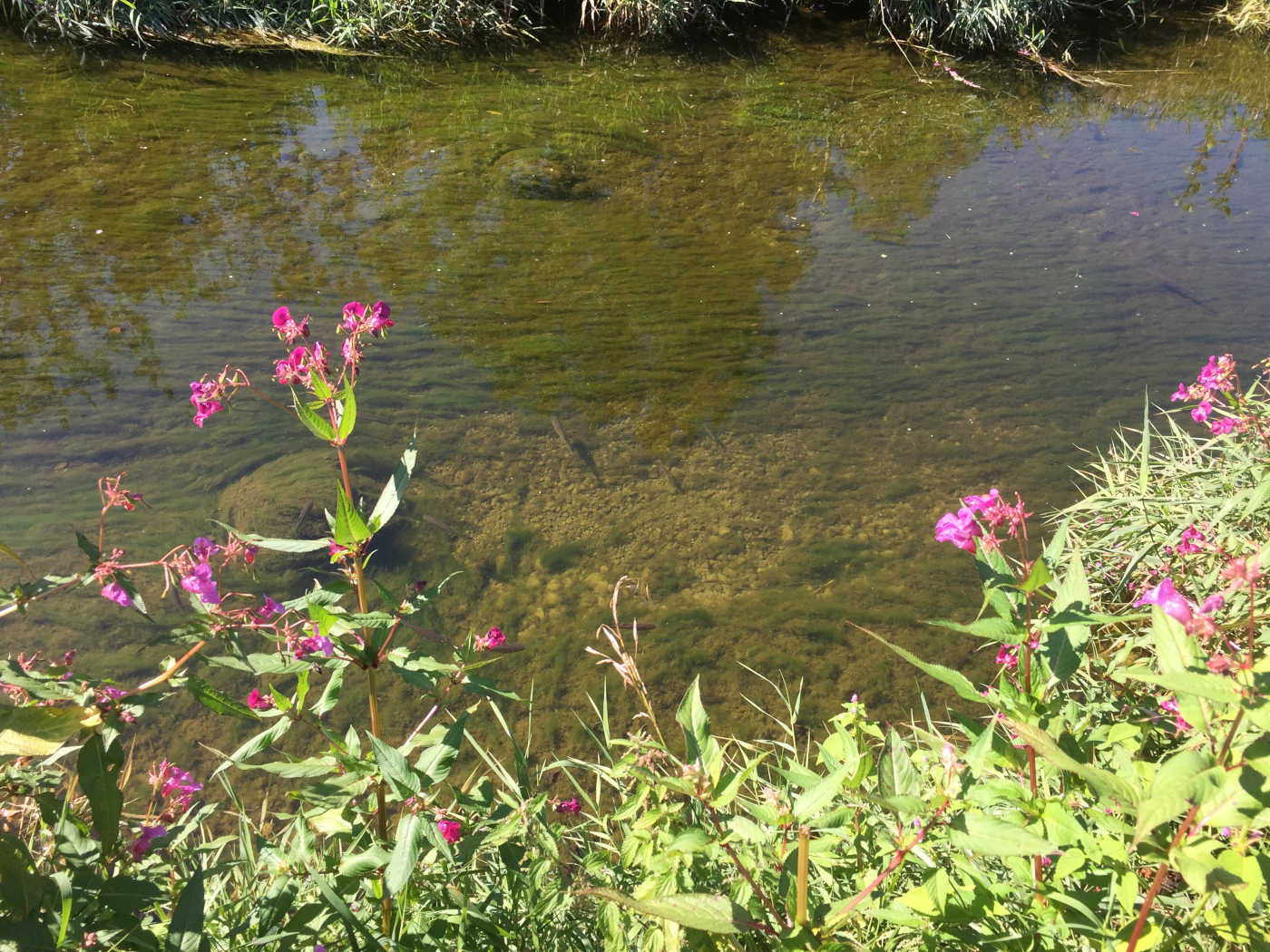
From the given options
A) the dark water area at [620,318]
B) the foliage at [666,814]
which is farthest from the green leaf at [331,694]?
the dark water area at [620,318]

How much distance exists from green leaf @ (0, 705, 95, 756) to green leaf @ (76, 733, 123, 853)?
0.06m

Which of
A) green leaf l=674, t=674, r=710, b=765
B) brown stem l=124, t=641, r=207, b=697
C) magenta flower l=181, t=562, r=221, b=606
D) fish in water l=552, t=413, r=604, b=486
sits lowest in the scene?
fish in water l=552, t=413, r=604, b=486

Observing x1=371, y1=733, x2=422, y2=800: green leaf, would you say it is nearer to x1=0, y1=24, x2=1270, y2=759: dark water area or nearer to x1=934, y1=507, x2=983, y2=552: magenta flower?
x1=934, y1=507, x2=983, y2=552: magenta flower

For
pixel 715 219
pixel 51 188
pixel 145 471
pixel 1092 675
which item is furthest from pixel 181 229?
pixel 1092 675

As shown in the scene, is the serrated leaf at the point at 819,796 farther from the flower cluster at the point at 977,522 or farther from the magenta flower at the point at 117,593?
the magenta flower at the point at 117,593

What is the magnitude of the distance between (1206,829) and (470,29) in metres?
7.34

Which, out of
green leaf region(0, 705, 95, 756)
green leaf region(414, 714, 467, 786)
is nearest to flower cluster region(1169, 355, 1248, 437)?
green leaf region(414, 714, 467, 786)

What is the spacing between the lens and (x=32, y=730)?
833mm

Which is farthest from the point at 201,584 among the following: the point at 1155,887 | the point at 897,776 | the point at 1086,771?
the point at 1155,887

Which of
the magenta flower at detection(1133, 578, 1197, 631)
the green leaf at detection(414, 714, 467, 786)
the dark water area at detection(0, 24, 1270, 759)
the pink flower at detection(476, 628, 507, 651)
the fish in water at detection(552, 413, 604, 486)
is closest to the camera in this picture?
the magenta flower at detection(1133, 578, 1197, 631)

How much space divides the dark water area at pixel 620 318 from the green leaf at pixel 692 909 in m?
1.29

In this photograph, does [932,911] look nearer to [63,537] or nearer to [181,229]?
[63,537]

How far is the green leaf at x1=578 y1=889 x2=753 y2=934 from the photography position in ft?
2.88

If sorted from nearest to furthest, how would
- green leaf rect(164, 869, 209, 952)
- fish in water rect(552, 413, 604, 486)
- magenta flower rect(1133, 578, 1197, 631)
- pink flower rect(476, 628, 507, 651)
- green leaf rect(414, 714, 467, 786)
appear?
magenta flower rect(1133, 578, 1197, 631) → green leaf rect(164, 869, 209, 952) → green leaf rect(414, 714, 467, 786) → pink flower rect(476, 628, 507, 651) → fish in water rect(552, 413, 604, 486)
